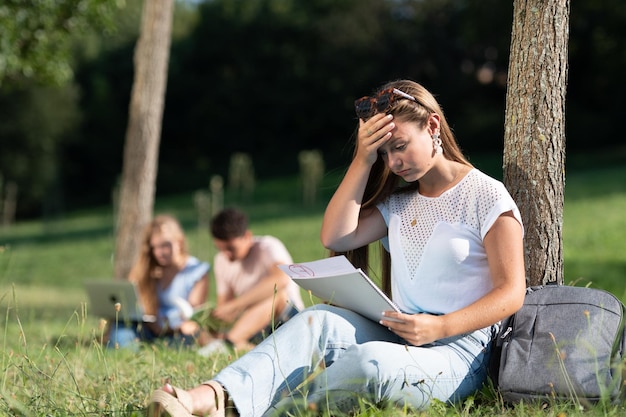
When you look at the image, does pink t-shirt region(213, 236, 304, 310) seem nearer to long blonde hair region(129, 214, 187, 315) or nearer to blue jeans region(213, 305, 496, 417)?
long blonde hair region(129, 214, 187, 315)

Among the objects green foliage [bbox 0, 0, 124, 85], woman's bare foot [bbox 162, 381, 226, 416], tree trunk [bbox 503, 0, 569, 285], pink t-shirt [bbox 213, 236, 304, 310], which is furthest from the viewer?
green foliage [bbox 0, 0, 124, 85]

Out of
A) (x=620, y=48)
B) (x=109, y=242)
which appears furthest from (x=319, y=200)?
(x=620, y=48)

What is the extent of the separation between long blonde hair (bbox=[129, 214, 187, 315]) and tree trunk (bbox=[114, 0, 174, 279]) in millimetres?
3132

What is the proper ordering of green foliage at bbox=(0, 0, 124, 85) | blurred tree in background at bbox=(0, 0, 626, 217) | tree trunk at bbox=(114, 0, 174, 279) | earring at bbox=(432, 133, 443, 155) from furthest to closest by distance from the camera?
1. blurred tree in background at bbox=(0, 0, 626, 217)
2. green foliage at bbox=(0, 0, 124, 85)
3. tree trunk at bbox=(114, 0, 174, 279)
4. earring at bbox=(432, 133, 443, 155)

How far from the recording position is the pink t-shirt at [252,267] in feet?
20.7

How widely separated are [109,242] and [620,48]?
52.9ft

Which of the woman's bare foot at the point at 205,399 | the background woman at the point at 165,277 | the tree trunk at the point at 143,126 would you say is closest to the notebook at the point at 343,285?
the woman's bare foot at the point at 205,399

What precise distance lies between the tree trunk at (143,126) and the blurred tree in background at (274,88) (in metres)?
19.8

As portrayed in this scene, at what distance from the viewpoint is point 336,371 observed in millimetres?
2854

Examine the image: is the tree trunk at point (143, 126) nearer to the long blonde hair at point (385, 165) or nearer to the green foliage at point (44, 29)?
the green foliage at point (44, 29)

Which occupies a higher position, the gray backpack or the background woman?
the gray backpack

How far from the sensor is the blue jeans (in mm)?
2807

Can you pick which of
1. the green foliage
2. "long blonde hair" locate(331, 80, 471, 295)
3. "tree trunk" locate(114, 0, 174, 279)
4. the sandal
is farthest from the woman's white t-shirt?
the green foliage

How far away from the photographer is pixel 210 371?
3807 mm
